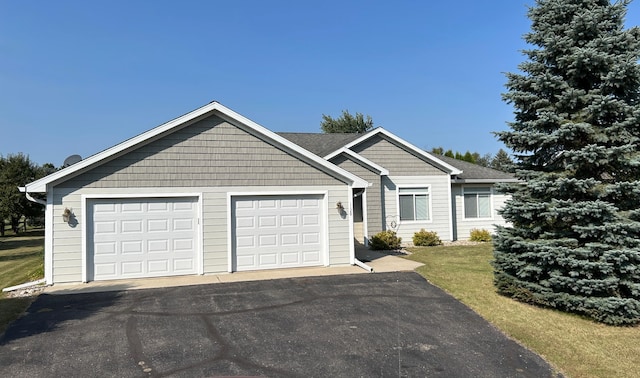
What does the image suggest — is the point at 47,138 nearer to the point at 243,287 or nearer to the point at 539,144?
the point at 243,287

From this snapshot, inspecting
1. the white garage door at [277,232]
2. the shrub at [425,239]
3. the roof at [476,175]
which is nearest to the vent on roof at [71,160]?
the white garage door at [277,232]

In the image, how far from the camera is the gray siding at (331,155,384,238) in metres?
16.3

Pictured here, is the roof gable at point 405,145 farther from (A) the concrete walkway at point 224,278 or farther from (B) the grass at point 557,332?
(B) the grass at point 557,332

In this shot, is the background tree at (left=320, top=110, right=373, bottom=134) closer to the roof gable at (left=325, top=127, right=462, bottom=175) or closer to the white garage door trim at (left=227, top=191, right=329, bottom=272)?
the roof gable at (left=325, top=127, right=462, bottom=175)

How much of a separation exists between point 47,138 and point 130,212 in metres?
22.0

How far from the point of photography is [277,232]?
11.3 metres

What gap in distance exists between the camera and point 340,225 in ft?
38.8

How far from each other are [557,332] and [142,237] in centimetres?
941

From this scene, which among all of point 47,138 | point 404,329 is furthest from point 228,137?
point 47,138

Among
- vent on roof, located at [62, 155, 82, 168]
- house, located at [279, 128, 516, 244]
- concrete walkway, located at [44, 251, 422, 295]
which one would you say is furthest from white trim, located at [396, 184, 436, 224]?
vent on roof, located at [62, 155, 82, 168]

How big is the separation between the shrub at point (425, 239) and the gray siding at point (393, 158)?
8.80ft

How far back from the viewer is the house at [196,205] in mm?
9727

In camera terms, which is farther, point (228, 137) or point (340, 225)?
point (340, 225)

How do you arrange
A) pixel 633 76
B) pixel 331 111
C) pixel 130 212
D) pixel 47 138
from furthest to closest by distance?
pixel 331 111, pixel 47 138, pixel 130 212, pixel 633 76
